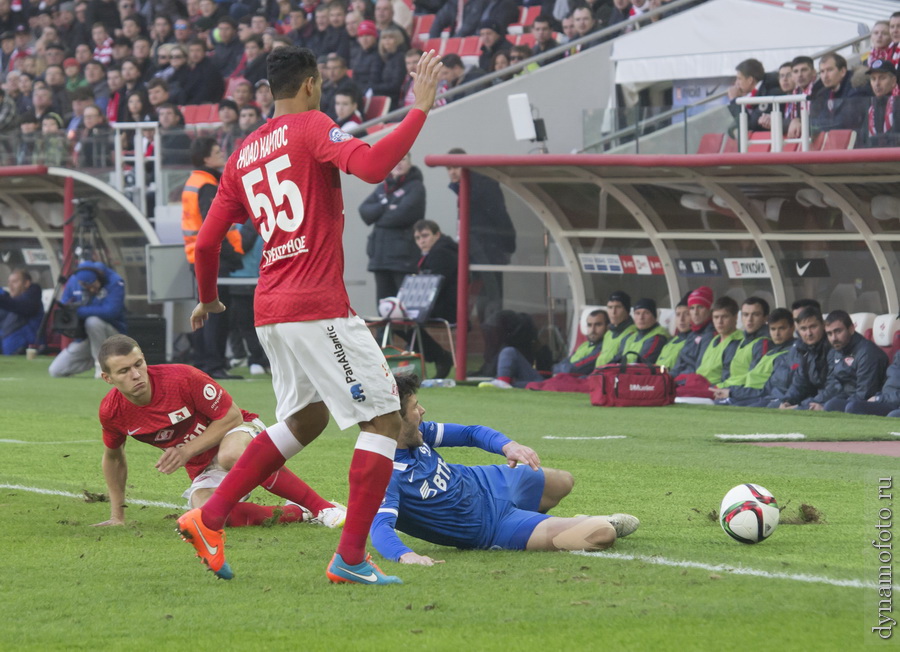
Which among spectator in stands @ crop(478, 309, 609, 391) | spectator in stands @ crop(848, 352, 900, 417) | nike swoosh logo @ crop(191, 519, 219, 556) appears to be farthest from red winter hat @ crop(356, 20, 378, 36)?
nike swoosh logo @ crop(191, 519, 219, 556)

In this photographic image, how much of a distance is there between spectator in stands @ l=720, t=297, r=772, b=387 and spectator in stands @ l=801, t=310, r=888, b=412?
910mm

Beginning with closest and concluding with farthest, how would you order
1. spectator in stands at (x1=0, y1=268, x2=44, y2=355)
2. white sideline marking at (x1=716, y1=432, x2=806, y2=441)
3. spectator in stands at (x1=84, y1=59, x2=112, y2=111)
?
1. white sideline marking at (x1=716, y1=432, x2=806, y2=441)
2. spectator in stands at (x1=0, y1=268, x2=44, y2=355)
3. spectator in stands at (x1=84, y1=59, x2=112, y2=111)

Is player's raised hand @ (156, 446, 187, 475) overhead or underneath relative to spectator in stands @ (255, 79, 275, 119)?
underneath

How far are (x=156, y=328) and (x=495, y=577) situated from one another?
1188cm

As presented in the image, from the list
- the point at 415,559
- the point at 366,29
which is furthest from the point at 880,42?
the point at 415,559

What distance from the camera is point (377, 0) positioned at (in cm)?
2066

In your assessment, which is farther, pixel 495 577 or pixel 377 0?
pixel 377 0

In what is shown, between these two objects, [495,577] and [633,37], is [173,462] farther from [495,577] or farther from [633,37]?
[633,37]

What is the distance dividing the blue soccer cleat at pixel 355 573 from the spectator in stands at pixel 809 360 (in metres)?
8.02

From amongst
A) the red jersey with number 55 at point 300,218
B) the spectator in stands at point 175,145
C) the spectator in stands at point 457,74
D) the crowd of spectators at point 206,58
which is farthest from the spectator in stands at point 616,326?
the red jersey with number 55 at point 300,218

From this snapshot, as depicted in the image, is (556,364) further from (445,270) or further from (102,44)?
(102,44)

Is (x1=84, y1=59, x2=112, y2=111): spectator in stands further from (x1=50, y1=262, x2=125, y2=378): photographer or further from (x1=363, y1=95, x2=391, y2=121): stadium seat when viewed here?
(x1=50, y1=262, x2=125, y2=378): photographer

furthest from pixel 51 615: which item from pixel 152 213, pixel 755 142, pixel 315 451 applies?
pixel 152 213

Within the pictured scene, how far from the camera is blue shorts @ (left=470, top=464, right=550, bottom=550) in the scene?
568cm
